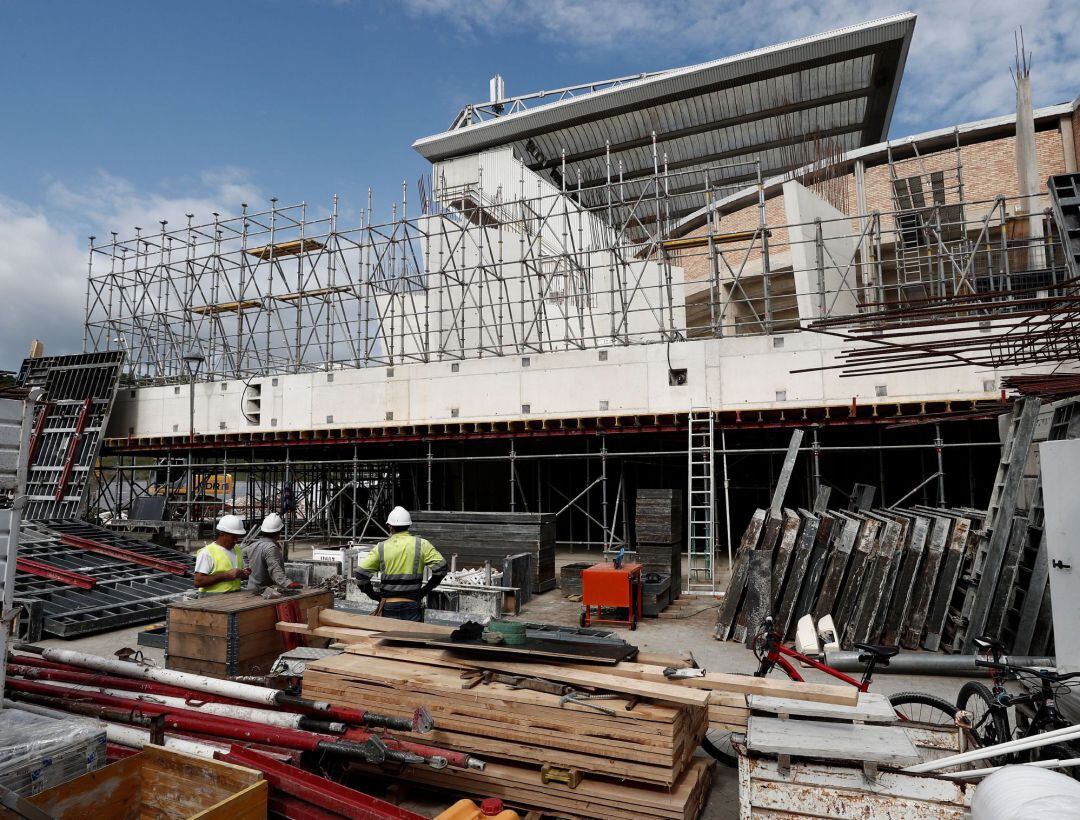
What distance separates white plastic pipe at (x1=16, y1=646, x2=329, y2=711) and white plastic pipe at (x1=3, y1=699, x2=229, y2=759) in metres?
0.43

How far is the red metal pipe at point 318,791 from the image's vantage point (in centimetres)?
367

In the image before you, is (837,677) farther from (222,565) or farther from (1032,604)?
(222,565)

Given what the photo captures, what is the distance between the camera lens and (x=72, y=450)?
21.0m

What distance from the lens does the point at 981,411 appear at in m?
11.9

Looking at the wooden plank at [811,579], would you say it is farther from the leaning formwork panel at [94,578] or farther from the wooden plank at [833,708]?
the leaning formwork panel at [94,578]

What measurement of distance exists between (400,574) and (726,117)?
2813 cm

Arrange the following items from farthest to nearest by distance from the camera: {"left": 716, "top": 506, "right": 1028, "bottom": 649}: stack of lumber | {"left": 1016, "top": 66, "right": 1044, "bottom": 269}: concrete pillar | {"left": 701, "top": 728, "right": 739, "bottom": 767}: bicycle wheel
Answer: {"left": 1016, "top": 66, "right": 1044, "bottom": 269}: concrete pillar
{"left": 716, "top": 506, "right": 1028, "bottom": 649}: stack of lumber
{"left": 701, "top": 728, "right": 739, "bottom": 767}: bicycle wheel

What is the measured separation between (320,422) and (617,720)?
17594mm

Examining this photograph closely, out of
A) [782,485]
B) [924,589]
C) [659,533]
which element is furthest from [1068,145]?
[924,589]

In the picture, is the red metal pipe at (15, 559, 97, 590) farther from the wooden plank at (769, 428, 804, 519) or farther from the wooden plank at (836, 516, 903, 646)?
the wooden plank at (836, 516, 903, 646)

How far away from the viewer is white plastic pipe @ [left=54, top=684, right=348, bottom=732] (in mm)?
4484

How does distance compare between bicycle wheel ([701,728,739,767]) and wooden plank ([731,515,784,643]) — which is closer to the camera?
bicycle wheel ([701,728,739,767])

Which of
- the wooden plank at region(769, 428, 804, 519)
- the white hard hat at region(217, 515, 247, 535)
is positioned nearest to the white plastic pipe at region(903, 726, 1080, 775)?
the wooden plank at region(769, 428, 804, 519)

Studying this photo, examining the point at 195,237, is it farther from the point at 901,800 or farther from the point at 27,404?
the point at 901,800
